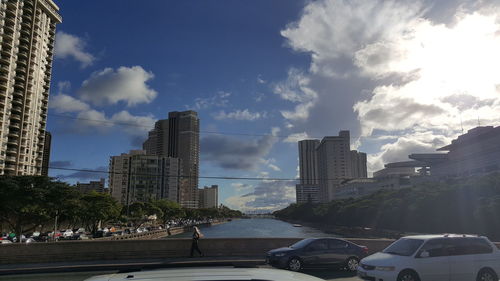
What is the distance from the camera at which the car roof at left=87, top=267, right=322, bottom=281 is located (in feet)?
12.9

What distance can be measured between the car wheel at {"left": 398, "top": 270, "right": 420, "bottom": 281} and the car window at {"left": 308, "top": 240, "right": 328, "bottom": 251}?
512 centimetres

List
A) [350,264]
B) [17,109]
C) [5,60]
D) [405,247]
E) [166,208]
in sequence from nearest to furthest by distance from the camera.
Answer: [405,247] → [350,264] → [5,60] → [17,109] → [166,208]

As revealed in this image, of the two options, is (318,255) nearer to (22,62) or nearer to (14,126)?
(14,126)

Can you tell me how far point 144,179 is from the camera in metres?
171

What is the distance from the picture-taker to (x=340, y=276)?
14.8 metres

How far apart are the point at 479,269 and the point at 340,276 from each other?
4.92 meters

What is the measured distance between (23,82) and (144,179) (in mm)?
78722

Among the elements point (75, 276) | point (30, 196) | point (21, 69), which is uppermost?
point (21, 69)

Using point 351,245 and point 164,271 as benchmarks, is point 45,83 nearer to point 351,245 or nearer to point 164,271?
point 351,245

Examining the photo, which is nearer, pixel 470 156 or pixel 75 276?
pixel 75 276

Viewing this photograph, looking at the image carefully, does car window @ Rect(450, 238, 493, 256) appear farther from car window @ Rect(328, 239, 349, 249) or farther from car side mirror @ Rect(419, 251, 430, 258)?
car window @ Rect(328, 239, 349, 249)

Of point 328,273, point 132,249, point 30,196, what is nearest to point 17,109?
point 30,196

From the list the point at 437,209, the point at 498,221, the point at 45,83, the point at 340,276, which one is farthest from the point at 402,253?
the point at 45,83

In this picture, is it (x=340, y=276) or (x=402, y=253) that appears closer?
(x=402, y=253)
